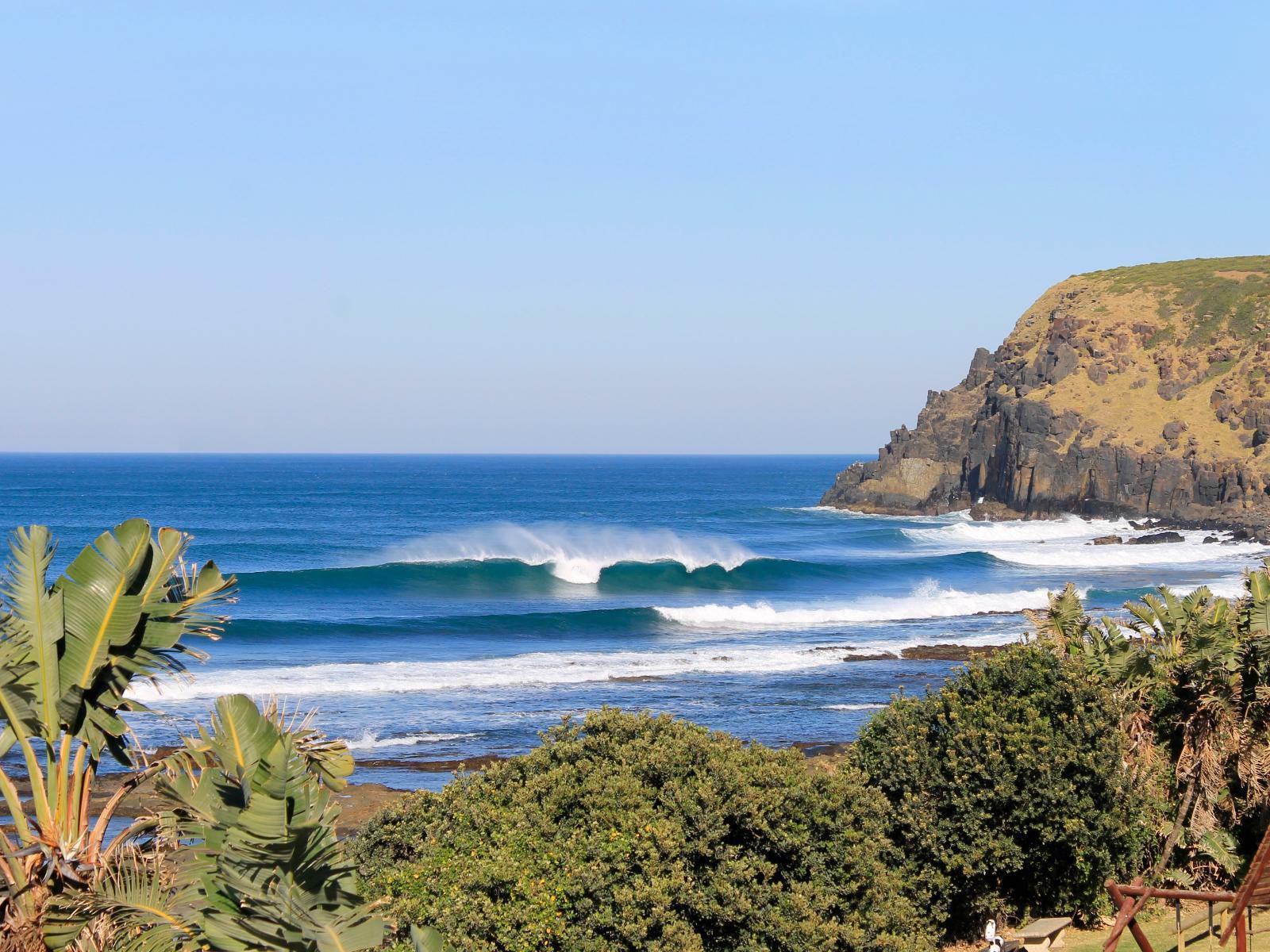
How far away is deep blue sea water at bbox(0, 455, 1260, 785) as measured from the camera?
96.9 feet

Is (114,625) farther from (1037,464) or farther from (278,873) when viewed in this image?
(1037,464)

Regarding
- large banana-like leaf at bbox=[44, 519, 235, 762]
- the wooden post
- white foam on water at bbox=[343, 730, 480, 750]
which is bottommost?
white foam on water at bbox=[343, 730, 480, 750]

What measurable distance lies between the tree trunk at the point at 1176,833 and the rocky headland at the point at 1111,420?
64.0 meters

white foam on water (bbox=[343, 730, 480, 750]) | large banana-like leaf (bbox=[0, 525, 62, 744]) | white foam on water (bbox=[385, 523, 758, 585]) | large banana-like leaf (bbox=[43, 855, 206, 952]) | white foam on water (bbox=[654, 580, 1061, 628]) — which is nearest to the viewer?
large banana-like leaf (bbox=[43, 855, 206, 952])

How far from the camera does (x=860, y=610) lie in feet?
160

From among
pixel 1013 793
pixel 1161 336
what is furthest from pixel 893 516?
pixel 1013 793

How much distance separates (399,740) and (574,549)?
149ft

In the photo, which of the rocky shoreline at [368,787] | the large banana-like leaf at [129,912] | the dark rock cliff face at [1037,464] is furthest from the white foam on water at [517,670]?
the dark rock cliff face at [1037,464]

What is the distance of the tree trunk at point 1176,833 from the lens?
47.1 ft

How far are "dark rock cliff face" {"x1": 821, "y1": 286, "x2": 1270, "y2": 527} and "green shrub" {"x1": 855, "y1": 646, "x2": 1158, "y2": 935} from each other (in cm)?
6780

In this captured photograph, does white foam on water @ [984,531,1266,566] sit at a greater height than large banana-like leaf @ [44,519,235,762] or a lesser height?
lesser

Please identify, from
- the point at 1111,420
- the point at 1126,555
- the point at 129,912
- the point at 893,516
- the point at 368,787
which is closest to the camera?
the point at 129,912

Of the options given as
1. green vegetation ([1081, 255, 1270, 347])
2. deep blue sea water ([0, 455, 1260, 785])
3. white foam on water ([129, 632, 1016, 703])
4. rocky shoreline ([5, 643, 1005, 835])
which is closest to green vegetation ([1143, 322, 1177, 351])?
green vegetation ([1081, 255, 1270, 347])

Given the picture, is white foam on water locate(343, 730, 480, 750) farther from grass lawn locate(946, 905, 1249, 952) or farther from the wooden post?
the wooden post
